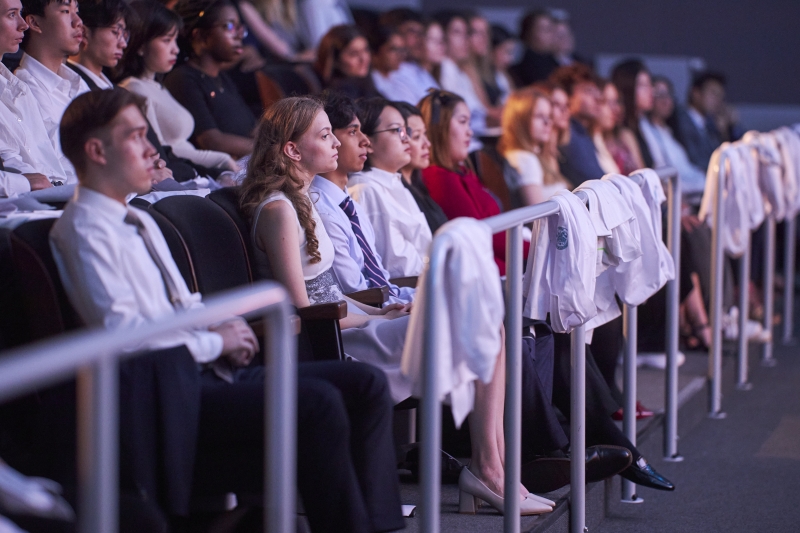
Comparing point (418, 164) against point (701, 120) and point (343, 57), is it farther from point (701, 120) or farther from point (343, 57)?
point (701, 120)

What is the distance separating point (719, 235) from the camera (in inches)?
144

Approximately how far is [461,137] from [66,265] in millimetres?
2029

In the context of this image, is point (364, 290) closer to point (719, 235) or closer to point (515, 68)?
point (719, 235)

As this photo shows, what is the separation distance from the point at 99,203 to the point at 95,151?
94mm

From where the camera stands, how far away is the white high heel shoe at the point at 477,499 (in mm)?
2320

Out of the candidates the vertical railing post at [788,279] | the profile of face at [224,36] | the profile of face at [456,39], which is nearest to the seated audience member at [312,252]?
the profile of face at [224,36]

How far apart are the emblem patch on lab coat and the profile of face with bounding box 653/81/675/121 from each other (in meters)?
4.11

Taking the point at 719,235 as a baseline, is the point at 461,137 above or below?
above

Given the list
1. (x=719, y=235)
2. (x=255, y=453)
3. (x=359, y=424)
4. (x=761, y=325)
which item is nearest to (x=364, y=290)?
(x=359, y=424)

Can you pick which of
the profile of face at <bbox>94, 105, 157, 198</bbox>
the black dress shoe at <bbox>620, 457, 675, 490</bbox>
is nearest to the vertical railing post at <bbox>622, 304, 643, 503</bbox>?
the black dress shoe at <bbox>620, 457, 675, 490</bbox>

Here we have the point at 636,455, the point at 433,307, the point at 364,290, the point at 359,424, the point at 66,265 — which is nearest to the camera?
the point at 433,307

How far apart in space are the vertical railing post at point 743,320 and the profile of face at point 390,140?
5.29 feet

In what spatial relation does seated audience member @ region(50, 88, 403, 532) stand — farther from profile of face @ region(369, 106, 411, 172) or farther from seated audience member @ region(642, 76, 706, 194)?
seated audience member @ region(642, 76, 706, 194)

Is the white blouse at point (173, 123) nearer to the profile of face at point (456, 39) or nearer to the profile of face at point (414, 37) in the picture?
the profile of face at point (414, 37)
